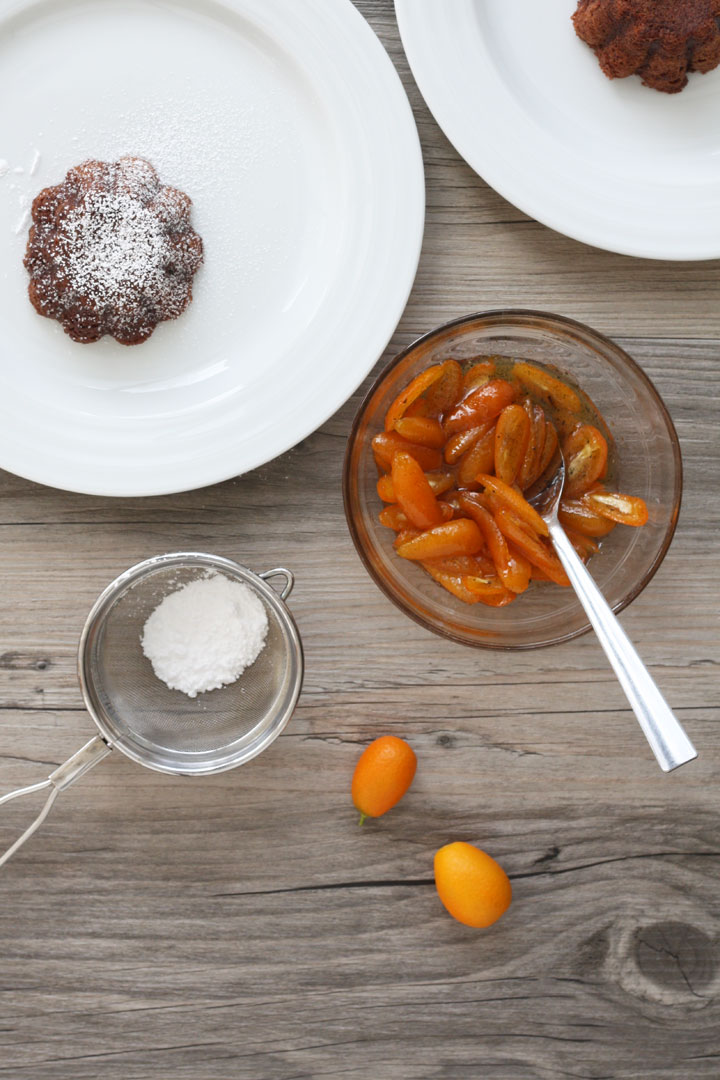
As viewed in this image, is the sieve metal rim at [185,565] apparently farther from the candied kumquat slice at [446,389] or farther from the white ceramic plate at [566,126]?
the white ceramic plate at [566,126]

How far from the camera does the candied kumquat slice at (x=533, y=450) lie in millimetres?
1168

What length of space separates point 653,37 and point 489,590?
3.06 feet

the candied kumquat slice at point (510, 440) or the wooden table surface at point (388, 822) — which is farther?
the wooden table surface at point (388, 822)

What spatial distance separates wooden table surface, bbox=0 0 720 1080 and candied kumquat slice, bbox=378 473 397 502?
176 millimetres

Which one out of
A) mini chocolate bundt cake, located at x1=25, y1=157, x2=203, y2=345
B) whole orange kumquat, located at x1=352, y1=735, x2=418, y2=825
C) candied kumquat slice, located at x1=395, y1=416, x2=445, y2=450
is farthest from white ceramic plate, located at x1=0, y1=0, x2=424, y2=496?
whole orange kumquat, located at x1=352, y1=735, x2=418, y2=825

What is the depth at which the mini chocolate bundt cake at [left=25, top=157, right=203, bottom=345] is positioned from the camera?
1.23 m

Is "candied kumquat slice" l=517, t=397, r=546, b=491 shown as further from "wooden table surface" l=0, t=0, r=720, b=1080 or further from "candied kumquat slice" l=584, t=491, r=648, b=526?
"wooden table surface" l=0, t=0, r=720, b=1080

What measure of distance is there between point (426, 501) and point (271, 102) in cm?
75

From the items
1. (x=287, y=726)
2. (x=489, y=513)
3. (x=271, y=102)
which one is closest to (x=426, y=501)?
(x=489, y=513)

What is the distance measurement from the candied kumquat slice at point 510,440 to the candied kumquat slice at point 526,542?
6cm

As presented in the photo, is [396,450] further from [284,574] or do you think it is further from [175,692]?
[175,692]

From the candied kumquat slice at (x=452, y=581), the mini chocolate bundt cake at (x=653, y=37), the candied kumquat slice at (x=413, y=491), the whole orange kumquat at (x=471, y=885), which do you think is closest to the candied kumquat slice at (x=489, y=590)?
the candied kumquat slice at (x=452, y=581)

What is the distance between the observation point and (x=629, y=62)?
128cm

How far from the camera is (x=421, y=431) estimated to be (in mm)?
1163
